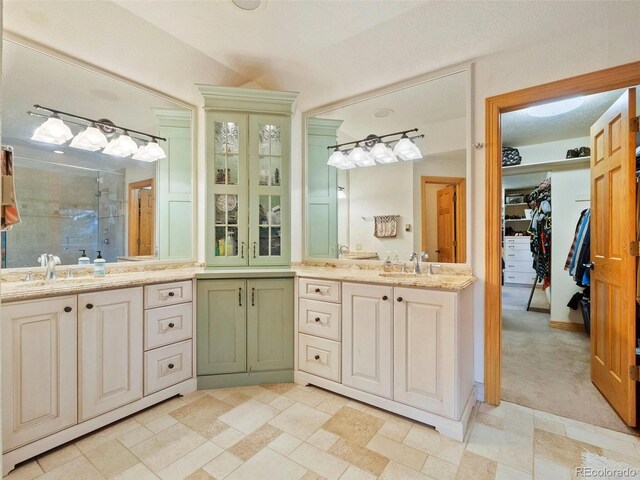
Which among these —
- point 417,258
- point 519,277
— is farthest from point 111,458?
point 519,277

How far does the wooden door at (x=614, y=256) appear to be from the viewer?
6.31 feet

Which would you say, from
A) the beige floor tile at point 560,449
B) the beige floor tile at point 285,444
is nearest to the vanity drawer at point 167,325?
the beige floor tile at point 285,444

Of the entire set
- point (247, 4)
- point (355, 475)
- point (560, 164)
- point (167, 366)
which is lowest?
point (355, 475)

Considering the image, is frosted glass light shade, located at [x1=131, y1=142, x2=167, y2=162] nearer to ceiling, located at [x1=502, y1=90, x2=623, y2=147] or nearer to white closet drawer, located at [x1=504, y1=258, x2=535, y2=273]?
ceiling, located at [x1=502, y1=90, x2=623, y2=147]

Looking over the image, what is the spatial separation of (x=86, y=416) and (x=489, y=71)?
337cm

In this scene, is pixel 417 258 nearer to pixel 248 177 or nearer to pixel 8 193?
pixel 248 177

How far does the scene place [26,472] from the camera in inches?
63.4

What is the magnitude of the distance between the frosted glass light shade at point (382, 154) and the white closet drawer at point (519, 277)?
5413 mm

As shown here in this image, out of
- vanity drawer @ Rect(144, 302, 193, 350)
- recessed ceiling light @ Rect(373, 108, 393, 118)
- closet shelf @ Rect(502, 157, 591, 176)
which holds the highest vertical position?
recessed ceiling light @ Rect(373, 108, 393, 118)

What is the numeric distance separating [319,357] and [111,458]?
133 centimetres

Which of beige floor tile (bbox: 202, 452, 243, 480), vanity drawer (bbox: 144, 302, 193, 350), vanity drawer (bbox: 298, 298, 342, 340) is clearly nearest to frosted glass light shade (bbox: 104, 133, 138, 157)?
vanity drawer (bbox: 144, 302, 193, 350)

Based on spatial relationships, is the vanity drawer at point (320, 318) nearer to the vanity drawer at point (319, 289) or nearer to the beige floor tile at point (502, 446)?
the vanity drawer at point (319, 289)

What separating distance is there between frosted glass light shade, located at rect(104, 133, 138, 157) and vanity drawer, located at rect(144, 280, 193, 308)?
112 centimetres

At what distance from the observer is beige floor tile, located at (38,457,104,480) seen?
5.18 ft
